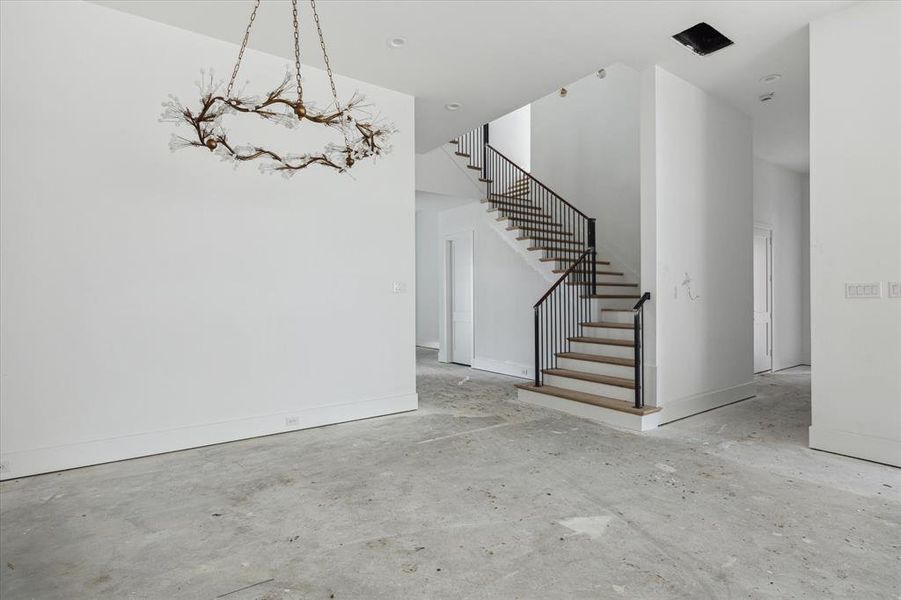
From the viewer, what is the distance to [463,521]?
251 centimetres

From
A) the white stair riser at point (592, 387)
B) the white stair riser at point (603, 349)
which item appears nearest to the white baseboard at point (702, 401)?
the white stair riser at point (592, 387)

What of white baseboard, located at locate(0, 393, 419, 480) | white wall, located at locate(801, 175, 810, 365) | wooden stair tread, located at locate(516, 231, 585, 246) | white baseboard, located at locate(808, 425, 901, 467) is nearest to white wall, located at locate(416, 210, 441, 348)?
wooden stair tread, located at locate(516, 231, 585, 246)

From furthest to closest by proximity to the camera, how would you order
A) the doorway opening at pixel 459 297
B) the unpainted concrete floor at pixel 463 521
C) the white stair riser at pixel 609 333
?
the doorway opening at pixel 459 297
the white stair riser at pixel 609 333
the unpainted concrete floor at pixel 463 521

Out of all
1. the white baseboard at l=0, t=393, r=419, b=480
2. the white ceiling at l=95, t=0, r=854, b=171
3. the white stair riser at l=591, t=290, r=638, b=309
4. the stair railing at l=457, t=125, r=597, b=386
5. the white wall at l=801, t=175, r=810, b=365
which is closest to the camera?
the white baseboard at l=0, t=393, r=419, b=480

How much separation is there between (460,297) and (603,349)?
3.69 meters

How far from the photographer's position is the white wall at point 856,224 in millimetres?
3299

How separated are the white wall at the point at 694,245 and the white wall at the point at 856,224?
114cm

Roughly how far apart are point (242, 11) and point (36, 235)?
6.94 ft

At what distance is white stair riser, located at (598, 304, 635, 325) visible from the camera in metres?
5.60

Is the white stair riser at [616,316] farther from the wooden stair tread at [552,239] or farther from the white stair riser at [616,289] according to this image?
the wooden stair tread at [552,239]

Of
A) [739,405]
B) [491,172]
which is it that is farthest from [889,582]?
[491,172]

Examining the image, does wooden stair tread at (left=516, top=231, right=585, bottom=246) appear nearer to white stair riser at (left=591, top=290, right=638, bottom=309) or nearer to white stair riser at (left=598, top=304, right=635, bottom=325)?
white stair riser at (left=591, top=290, right=638, bottom=309)

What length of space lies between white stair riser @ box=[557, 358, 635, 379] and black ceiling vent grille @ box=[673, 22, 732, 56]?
2.92m

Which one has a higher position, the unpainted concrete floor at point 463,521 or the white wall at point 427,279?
the white wall at point 427,279
